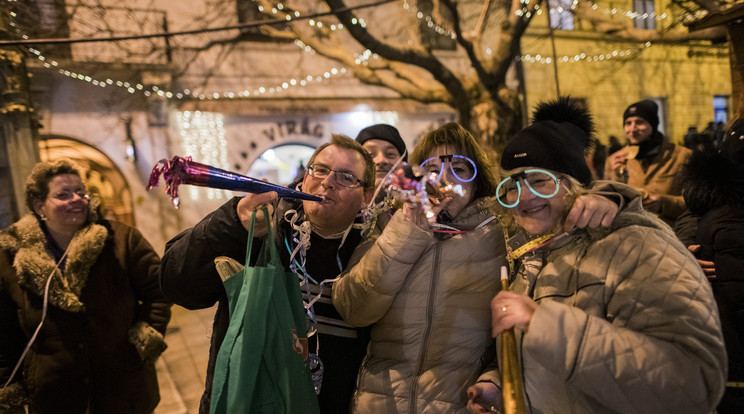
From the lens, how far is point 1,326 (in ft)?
8.53

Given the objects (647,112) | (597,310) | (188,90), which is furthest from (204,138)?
(597,310)

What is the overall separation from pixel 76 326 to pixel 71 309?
0.12 m

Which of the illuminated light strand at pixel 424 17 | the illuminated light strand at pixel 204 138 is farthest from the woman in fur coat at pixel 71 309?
the illuminated light strand at pixel 424 17

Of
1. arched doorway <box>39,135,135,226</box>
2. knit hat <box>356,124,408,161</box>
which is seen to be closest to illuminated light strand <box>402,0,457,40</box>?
arched doorway <box>39,135,135,226</box>

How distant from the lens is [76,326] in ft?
8.63

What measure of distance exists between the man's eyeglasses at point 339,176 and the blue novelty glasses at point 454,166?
1.07ft

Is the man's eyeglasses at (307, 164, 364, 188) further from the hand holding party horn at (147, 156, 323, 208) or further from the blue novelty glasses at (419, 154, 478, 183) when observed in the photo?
→ the hand holding party horn at (147, 156, 323, 208)

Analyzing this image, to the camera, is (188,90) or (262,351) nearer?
(262,351)

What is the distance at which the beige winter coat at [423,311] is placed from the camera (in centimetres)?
177

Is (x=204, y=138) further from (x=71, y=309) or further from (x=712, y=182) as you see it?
(x=712, y=182)

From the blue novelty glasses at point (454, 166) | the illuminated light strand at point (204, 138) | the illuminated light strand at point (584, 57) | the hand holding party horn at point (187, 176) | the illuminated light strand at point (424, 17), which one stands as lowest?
the blue novelty glasses at point (454, 166)

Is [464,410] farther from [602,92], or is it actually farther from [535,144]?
[602,92]

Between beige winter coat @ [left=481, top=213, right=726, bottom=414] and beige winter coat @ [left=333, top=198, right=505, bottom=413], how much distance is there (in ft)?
1.43

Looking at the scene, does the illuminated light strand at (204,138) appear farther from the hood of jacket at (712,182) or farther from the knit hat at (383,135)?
the hood of jacket at (712,182)
